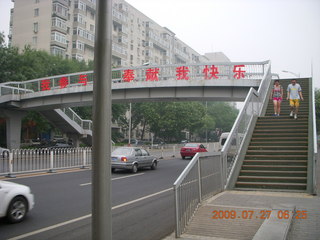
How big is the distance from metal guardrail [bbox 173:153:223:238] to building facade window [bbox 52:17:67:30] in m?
48.2

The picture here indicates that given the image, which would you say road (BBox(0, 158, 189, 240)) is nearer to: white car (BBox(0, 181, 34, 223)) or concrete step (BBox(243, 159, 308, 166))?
white car (BBox(0, 181, 34, 223))

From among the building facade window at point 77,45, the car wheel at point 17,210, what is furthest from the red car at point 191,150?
the building facade window at point 77,45

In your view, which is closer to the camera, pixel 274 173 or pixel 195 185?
pixel 195 185

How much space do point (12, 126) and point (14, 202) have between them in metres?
27.0

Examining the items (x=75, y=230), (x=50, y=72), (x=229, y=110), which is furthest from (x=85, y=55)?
(x=75, y=230)

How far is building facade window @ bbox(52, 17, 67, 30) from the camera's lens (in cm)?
5003

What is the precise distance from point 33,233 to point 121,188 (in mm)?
5582

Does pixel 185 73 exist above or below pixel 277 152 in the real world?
above

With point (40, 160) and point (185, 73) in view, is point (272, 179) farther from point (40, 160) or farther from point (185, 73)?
point (185, 73)

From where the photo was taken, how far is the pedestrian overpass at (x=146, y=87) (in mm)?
19186

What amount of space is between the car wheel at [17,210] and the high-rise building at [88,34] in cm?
2557

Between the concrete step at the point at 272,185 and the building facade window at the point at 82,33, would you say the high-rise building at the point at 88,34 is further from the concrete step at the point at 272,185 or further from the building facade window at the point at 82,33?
the concrete step at the point at 272,185

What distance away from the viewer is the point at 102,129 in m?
3.45

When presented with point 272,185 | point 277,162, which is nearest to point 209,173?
point 272,185
